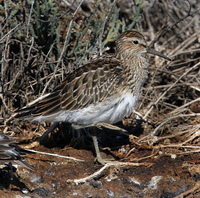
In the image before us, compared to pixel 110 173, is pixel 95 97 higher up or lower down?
higher up

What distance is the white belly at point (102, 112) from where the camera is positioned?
16.1ft

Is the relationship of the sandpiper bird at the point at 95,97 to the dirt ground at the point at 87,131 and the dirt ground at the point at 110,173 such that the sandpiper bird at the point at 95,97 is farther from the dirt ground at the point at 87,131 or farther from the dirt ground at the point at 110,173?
the dirt ground at the point at 87,131

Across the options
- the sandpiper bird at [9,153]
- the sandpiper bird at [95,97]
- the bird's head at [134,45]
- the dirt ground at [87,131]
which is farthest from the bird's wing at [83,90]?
the sandpiper bird at [9,153]

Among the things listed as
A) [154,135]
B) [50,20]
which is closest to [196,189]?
[154,135]

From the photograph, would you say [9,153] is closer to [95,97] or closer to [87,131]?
[95,97]

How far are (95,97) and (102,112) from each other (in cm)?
24

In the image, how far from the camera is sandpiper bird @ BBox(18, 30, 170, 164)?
495cm

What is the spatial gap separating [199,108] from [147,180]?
7.59 ft

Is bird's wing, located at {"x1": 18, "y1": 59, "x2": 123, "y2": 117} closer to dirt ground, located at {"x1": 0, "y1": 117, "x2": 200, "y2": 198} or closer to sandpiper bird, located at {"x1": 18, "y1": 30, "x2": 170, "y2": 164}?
sandpiper bird, located at {"x1": 18, "y1": 30, "x2": 170, "y2": 164}

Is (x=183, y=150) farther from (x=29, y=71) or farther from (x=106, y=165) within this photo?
(x=29, y=71)

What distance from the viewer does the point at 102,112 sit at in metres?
4.93

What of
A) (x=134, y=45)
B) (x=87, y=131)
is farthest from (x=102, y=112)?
(x=134, y=45)

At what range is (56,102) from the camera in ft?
16.7

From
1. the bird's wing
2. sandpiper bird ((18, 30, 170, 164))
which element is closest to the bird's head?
sandpiper bird ((18, 30, 170, 164))
